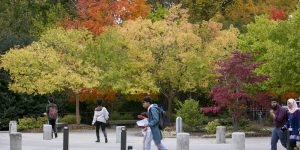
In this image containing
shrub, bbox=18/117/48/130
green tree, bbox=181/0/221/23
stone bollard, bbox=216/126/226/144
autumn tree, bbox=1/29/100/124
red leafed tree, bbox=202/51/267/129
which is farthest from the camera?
green tree, bbox=181/0/221/23

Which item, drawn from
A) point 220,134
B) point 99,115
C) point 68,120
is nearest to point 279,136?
point 220,134

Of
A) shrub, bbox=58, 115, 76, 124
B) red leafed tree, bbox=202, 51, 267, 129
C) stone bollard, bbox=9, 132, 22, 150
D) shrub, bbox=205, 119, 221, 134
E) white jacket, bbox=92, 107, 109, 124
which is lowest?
stone bollard, bbox=9, 132, 22, 150

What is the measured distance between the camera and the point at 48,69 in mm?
36531

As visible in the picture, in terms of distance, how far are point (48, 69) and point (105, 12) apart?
10.6 m

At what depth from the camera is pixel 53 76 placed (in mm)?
35938

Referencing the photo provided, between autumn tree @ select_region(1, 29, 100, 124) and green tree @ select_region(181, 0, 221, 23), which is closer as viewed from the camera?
autumn tree @ select_region(1, 29, 100, 124)

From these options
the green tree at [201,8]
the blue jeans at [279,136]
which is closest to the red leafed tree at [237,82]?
the blue jeans at [279,136]

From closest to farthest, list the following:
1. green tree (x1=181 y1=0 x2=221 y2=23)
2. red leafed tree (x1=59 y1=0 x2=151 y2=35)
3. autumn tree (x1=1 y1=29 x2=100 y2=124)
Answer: autumn tree (x1=1 y1=29 x2=100 y2=124) < red leafed tree (x1=59 y1=0 x2=151 y2=35) < green tree (x1=181 y1=0 x2=221 y2=23)

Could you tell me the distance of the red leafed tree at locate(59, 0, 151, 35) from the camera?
147 ft

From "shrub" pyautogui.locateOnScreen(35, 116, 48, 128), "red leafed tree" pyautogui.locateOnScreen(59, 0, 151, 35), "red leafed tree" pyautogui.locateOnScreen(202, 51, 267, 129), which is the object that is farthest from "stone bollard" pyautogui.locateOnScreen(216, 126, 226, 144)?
"red leafed tree" pyautogui.locateOnScreen(59, 0, 151, 35)

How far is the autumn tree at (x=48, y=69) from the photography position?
117 ft

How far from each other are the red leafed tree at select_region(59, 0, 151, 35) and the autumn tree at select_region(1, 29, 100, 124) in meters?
7.40

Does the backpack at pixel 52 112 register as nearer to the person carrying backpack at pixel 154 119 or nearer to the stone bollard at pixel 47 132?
the stone bollard at pixel 47 132

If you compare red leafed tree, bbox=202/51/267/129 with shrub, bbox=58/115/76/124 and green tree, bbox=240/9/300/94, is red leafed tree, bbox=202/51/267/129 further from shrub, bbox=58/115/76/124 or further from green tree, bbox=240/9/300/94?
shrub, bbox=58/115/76/124
